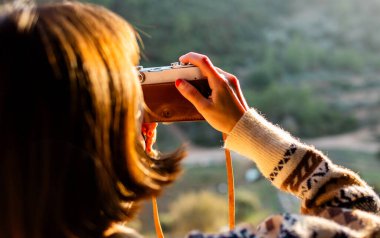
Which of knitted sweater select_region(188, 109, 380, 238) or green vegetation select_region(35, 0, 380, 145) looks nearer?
knitted sweater select_region(188, 109, 380, 238)

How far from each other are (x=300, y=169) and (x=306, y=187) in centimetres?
3

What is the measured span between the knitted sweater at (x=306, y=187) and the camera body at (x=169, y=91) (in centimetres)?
9

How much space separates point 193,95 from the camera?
0.82m

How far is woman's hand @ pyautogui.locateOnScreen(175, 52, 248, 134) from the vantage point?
0.80 meters

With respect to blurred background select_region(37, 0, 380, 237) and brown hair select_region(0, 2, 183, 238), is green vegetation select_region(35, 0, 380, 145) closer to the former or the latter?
blurred background select_region(37, 0, 380, 237)

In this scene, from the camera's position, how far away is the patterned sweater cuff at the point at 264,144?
2.48 feet

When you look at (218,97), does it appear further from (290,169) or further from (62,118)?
(62,118)

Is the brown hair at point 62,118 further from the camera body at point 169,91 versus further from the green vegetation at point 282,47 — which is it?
the green vegetation at point 282,47

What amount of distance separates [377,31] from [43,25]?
15107 millimetres

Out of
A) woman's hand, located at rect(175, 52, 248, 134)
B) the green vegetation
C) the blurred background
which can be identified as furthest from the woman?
the green vegetation

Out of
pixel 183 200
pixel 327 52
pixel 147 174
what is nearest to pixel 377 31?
pixel 327 52

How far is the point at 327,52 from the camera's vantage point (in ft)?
46.0

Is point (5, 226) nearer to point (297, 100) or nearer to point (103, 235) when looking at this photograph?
point (103, 235)

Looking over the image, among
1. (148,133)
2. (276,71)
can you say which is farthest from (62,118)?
(276,71)
